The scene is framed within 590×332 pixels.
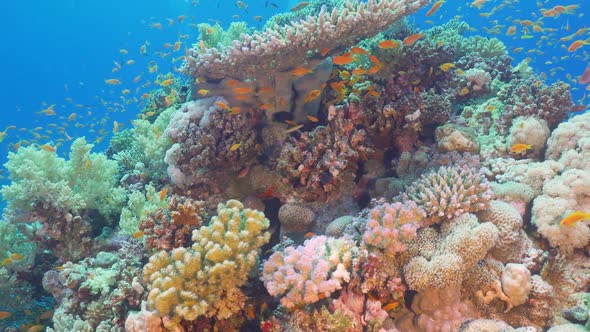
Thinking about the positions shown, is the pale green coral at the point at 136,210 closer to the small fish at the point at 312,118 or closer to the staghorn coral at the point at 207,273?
the staghorn coral at the point at 207,273

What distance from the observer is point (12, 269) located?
586 centimetres

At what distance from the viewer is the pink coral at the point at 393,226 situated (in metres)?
3.58

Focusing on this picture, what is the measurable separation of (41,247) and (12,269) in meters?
0.62

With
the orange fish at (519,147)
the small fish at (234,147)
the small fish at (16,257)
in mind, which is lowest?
the orange fish at (519,147)

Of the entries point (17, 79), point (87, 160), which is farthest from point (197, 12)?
point (87, 160)

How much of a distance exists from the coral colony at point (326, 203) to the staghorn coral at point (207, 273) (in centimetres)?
2

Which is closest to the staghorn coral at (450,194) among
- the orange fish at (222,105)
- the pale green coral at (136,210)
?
the orange fish at (222,105)

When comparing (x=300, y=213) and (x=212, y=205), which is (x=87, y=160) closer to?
(x=212, y=205)

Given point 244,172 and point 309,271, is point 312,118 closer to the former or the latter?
point 244,172

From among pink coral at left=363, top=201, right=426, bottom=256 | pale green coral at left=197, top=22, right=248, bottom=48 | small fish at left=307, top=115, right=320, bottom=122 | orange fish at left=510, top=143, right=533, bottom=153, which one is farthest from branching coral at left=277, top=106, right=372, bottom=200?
pale green coral at left=197, top=22, right=248, bottom=48

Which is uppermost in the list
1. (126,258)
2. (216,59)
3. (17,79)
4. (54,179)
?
(17,79)

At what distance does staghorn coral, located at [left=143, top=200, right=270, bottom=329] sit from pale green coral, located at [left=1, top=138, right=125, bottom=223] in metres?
2.79

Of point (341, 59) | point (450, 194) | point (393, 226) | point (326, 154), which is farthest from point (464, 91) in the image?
point (393, 226)

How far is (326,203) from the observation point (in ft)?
18.5
